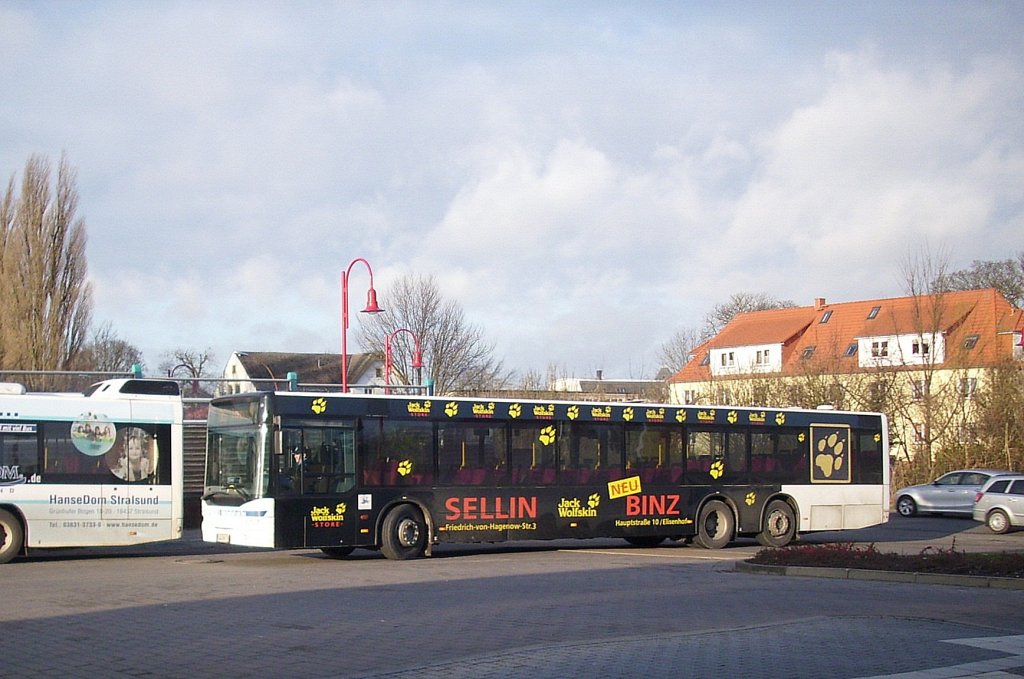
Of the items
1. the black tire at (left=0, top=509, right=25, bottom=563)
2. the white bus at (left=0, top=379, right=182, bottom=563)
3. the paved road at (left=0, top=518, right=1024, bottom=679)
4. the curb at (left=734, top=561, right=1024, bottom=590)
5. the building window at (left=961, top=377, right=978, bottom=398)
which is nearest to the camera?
the paved road at (left=0, top=518, right=1024, bottom=679)

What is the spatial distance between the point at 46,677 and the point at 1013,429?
129 ft

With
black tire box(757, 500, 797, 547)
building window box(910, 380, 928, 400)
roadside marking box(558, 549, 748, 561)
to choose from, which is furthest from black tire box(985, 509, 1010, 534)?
building window box(910, 380, 928, 400)

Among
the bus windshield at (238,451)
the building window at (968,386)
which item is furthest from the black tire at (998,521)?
the bus windshield at (238,451)

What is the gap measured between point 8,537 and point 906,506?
1103 inches

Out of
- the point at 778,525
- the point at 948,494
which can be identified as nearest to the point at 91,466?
the point at 778,525

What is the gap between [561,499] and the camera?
71.7ft

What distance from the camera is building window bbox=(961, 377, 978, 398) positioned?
4359cm

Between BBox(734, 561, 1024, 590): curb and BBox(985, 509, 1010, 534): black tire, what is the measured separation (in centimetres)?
1436

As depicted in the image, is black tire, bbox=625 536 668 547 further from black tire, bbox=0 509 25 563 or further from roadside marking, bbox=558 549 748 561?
black tire, bbox=0 509 25 563

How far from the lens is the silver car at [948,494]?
3522 centimetres

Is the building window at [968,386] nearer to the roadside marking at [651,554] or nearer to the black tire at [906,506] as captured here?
the black tire at [906,506]

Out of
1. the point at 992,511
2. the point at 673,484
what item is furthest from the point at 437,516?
the point at 992,511

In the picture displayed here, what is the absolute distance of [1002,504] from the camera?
29625 millimetres

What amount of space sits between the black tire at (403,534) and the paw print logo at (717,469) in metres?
6.72
